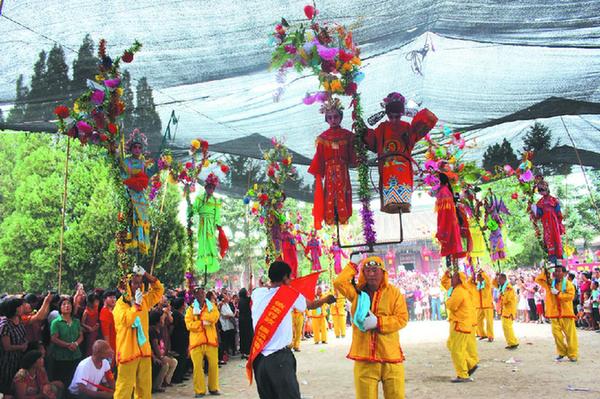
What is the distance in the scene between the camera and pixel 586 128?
1029 centimetres

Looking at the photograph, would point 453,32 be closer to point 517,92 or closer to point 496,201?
point 517,92

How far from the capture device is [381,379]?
15.3 feet

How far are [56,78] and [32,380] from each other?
138 inches

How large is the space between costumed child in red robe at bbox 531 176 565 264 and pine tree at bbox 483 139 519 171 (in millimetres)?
2112

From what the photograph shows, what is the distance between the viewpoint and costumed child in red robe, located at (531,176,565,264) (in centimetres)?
955

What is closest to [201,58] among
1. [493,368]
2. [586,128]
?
[493,368]

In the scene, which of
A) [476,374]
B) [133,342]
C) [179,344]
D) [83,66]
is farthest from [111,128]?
Answer: [476,374]

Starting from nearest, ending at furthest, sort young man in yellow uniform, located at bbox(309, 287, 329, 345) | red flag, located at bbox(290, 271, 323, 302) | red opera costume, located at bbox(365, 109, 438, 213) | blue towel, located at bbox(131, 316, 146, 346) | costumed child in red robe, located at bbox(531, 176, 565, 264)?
red flag, located at bbox(290, 271, 323, 302), red opera costume, located at bbox(365, 109, 438, 213), blue towel, located at bbox(131, 316, 146, 346), costumed child in red robe, located at bbox(531, 176, 565, 264), young man in yellow uniform, located at bbox(309, 287, 329, 345)

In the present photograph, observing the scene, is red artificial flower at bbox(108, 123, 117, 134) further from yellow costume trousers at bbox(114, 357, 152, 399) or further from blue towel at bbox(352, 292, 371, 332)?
blue towel at bbox(352, 292, 371, 332)

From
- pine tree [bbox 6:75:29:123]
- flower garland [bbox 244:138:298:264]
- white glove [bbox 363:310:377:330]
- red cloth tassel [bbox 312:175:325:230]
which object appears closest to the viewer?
white glove [bbox 363:310:377:330]

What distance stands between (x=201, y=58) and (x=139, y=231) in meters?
2.40

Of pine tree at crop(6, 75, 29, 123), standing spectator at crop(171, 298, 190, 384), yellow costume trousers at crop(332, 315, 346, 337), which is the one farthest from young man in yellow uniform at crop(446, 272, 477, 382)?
yellow costume trousers at crop(332, 315, 346, 337)

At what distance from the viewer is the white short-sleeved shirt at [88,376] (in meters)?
6.06

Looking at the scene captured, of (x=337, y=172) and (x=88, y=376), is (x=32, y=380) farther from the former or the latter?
(x=337, y=172)
